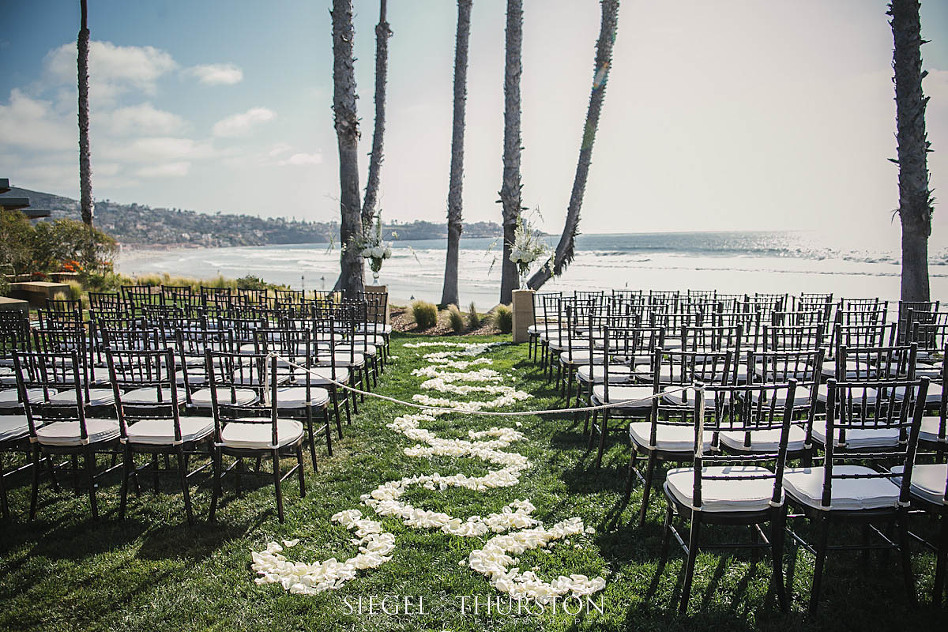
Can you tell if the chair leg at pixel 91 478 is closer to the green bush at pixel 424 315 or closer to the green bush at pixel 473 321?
the green bush at pixel 424 315

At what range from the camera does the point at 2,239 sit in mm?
13164

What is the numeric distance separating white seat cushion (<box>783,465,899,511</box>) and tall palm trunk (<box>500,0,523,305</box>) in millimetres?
10137

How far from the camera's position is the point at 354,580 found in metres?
2.89

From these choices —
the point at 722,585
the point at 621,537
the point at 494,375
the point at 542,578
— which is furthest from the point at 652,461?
the point at 494,375

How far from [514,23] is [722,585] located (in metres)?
13.2

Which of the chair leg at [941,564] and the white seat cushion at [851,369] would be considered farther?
the white seat cushion at [851,369]

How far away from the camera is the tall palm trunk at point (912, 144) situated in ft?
26.0

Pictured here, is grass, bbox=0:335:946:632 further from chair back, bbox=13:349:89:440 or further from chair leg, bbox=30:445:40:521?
chair back, bbox=13:349:89:440

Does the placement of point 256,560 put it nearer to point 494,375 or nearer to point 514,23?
point 494,375

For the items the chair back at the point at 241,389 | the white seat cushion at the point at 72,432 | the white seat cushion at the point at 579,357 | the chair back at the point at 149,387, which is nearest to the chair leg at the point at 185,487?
the chair back at the point at 149,387

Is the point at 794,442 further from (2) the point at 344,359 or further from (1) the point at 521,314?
(1) the point at 521,314

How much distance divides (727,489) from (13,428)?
4.56m

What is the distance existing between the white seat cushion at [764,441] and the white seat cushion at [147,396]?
13.3ft

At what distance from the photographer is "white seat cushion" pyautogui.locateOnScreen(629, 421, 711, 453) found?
335cm
